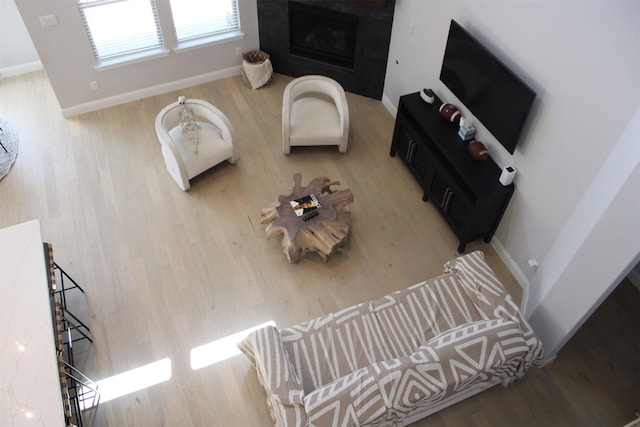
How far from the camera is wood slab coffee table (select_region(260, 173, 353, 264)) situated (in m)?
4.38

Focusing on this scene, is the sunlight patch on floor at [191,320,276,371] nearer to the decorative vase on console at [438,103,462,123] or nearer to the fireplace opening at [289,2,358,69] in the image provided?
the decorative vase on console at [438,103,462,123]

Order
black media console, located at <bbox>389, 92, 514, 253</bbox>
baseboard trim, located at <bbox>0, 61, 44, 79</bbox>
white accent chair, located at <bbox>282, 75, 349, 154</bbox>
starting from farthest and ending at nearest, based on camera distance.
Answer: baseboard trim, located at <bbox>0, 61, 44, 79</bbox>
white accent chair, located at <bbox>282, 75, 349, 154</bbox>
black media console, located at <bbox>389, 92, 514, 253</bbox>

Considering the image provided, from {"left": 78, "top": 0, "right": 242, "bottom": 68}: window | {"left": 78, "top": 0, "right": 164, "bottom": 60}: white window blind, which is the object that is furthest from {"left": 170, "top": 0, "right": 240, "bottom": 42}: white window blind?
{"left": 78, "top": 0, "right": 164, "bottom": 60}: white window blind

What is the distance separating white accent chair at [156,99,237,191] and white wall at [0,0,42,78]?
253cm

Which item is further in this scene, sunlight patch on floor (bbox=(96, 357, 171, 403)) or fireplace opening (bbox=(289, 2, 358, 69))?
fireplace opening (bbox=(289, 2, 358, 69))

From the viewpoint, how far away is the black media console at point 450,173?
14.2 ft

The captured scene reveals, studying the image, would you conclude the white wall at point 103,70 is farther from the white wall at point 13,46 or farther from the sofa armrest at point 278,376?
the sofa armrest at point 278,376

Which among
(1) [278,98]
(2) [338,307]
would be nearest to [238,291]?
(2) [338,307]

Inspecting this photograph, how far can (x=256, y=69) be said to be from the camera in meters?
6.03

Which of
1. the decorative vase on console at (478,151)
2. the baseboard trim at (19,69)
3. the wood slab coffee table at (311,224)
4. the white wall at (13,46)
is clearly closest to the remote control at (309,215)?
the wood slab coffee table at (311,224)

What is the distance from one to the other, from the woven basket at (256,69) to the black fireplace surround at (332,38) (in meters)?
0.16

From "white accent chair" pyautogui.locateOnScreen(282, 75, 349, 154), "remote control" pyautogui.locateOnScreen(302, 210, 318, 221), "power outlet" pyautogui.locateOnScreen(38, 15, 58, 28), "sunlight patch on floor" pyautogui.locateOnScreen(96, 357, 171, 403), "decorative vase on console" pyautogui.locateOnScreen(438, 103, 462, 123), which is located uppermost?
"power outlet" pyautogui.locateOnScreen(38, 15, 58, 28)

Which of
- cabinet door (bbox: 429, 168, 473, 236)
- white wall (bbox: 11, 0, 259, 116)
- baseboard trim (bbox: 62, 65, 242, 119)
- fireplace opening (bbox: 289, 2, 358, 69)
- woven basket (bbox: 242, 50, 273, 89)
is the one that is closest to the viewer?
cabinet door (bbox: 429, 168, 473, 236)

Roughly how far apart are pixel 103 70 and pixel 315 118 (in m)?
2.49
